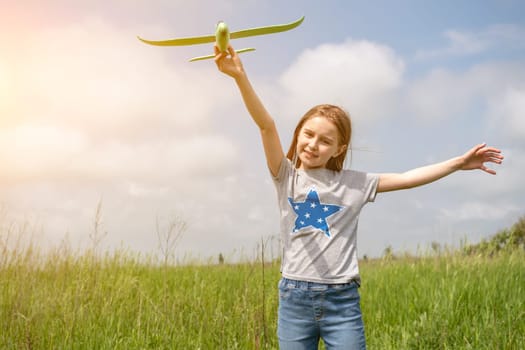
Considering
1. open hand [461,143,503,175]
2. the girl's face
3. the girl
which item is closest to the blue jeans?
the girl

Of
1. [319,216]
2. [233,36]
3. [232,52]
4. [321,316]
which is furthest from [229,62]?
[321,316]

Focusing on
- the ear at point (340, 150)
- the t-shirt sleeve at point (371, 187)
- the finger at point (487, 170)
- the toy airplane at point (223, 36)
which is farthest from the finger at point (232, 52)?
the finger at point (487, 170)

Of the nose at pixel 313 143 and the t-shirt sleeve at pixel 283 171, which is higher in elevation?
the nose at pixel 313 143

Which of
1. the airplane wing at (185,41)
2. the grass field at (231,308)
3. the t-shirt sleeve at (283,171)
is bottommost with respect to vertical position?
the grass field at (231,308)

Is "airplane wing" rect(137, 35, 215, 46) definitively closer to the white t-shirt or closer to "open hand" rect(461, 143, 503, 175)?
the white t-shirt

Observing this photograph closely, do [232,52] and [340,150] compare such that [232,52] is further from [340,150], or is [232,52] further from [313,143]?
[340,150]

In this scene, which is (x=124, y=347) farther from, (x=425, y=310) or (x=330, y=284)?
(x=425, y=310)

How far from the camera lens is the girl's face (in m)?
2.72

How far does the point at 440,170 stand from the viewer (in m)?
2.93

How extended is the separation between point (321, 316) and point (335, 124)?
0.94m

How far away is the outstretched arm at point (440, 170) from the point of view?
2.91 meters

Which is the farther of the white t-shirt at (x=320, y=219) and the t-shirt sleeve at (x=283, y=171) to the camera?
the t-shirt sleeve at (x=283, y=171)

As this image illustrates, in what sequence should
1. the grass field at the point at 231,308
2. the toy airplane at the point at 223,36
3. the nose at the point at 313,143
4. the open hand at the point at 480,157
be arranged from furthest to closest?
the grass field at the point at 231,308, the open hand at the point at 480,157, the nose at the point at 313,143, the toy airplane at the point at 223,36

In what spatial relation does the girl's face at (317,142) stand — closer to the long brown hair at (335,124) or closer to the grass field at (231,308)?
the long brown hair at (335,124)
